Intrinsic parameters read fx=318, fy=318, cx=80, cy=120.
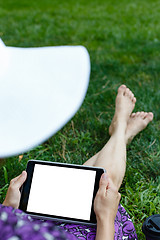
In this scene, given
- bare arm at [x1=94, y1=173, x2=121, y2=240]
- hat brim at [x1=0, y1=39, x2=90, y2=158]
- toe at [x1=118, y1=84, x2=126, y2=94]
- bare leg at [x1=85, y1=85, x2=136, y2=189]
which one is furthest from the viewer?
toe at [x1=118, y1=84, x2=126, y2=94]

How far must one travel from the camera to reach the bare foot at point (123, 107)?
87.7 inches

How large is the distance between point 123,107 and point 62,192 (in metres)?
0.95

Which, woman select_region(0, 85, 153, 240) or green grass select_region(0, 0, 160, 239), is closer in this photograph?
woman select_region(0, 85, 153, 240)

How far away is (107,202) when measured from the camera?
59.7 inches

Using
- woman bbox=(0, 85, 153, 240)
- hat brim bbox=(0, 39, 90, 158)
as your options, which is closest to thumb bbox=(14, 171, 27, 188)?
woman bbox=(0, 85, 153, 240)

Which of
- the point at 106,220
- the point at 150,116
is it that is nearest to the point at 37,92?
the point at 106,220

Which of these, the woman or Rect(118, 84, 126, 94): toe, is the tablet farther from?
Rect(118, 84, 126, 94): toe

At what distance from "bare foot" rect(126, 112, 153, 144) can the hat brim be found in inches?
52.7

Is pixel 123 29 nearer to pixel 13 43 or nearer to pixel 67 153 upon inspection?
pixel 13 43

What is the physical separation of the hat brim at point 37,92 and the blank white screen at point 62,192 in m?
0.87

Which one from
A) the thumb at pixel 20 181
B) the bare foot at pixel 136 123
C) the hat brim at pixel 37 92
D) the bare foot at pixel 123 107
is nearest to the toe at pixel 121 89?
the bare foot at pixel 123 107

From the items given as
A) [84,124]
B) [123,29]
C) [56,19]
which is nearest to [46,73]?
[84,124]

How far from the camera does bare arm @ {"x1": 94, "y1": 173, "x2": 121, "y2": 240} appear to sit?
1.43 metres

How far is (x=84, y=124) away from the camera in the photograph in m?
2.37
